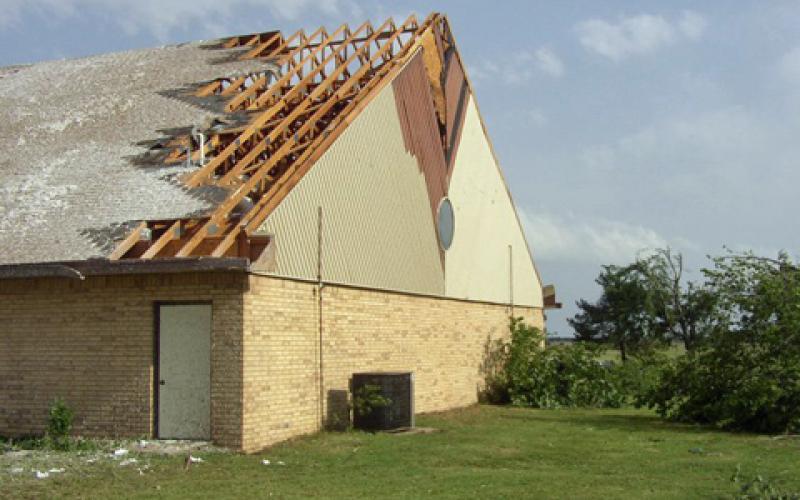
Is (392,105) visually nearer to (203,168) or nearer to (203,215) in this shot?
(203,168)

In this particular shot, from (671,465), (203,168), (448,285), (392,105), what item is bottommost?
(671,465)

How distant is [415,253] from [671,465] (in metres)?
8.93

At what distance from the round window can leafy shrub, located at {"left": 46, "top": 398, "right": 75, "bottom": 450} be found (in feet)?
35.0

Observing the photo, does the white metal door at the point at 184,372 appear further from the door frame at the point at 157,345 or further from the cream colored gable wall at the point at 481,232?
the cream colored gable wall at the point at 481,232

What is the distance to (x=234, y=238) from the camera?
45.6ft

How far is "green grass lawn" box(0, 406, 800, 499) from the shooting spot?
35.3ft

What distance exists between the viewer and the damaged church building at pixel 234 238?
1406cm

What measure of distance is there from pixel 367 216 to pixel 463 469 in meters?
7.16

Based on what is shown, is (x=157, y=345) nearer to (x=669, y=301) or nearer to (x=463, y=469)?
(x=463, y=469)

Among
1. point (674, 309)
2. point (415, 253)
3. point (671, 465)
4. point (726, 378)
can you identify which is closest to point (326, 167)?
point (415, 253)

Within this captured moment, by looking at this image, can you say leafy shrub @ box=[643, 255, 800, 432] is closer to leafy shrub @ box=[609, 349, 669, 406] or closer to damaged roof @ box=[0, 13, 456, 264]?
leafy shrub @ box=[609, 349, 669, 406]

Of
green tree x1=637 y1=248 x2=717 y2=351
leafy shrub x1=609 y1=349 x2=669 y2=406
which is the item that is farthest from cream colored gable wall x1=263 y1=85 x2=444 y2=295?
green tree x1=637 y1=248 x2=717 y2=351

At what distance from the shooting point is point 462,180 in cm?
2455

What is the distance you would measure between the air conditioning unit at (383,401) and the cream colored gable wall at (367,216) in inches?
78.6
